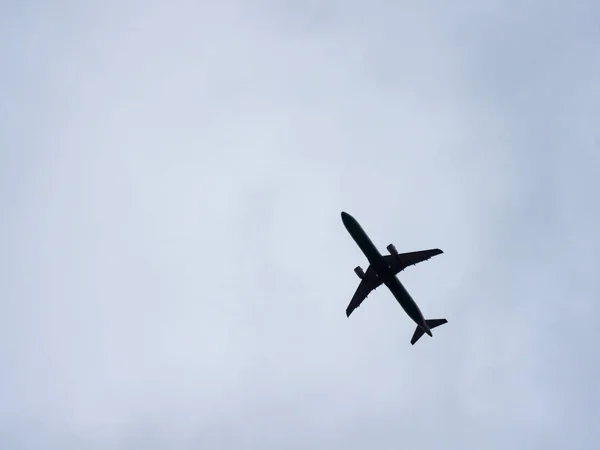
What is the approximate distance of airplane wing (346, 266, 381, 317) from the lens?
98.4 m

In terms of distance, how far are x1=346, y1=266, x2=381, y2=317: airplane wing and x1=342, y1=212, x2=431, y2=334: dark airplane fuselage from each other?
1672 mm

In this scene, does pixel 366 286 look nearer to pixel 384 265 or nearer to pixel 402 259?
pixel 384 265

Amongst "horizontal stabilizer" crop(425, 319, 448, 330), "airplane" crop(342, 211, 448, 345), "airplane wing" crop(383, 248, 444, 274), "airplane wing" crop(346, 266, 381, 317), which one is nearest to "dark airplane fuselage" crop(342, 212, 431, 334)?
"airplane" crop(342, 211, 448, 345)

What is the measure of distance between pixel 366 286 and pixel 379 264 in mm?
7259

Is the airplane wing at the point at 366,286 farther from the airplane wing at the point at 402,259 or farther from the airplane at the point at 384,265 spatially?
the airplane wing at the point at 402,259

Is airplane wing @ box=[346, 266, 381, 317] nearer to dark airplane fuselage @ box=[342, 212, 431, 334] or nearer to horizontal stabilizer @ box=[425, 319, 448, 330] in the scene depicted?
dark airplane fuselage @ box=[342, 212, 431, 334]

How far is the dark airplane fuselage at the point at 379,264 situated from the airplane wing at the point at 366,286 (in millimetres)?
1672

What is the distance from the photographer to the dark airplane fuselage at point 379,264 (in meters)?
92.7

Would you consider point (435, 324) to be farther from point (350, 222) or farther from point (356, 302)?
point (350, 222)

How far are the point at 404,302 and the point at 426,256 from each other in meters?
9.26

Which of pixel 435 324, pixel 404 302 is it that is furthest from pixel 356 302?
pixel 435 324

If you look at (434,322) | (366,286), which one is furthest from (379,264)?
(434,322)

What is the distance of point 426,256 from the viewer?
95875 millimetres

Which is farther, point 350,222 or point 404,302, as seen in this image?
point 404,302
